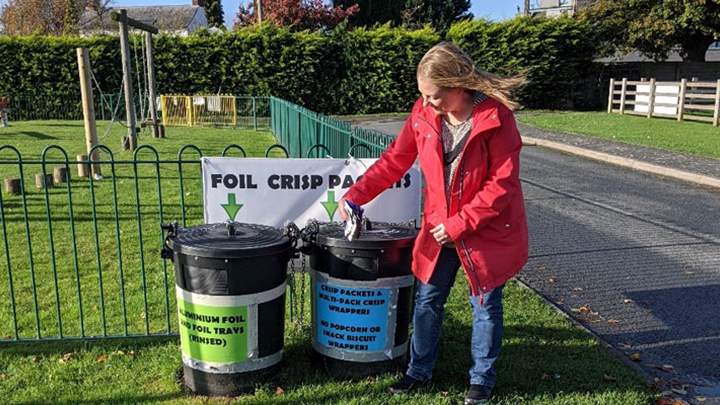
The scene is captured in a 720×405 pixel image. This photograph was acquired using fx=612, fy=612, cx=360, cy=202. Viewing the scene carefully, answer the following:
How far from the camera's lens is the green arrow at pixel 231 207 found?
361cm

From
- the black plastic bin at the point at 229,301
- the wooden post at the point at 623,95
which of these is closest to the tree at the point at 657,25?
the wooden post at the point at 623,95

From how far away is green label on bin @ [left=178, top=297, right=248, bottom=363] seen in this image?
10.2 feet

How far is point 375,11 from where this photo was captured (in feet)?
153

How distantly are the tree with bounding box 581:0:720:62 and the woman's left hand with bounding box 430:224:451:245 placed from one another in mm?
26732

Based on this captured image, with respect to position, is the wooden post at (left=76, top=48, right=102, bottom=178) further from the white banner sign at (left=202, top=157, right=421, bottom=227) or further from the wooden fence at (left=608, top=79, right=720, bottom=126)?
the wooden fence at (left=608, top=79, right=720, bottom=126)

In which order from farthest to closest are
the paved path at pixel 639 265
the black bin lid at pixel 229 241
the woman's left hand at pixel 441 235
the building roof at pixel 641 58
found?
the building roof at pixel 641 58 → the paved path at pixel 639 265 → the black bin lid at pixel 229 241 → the woman's left hand at pixel 441 235

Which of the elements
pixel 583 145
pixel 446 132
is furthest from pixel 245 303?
pixel 583 145

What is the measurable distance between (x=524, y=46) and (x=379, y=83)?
21.3ft

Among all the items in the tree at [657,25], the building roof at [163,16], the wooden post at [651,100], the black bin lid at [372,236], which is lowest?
the black bin lid at [372,236]

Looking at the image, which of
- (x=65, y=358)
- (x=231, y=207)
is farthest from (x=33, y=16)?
(x=231, y=207)

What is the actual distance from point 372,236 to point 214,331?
0.95 m

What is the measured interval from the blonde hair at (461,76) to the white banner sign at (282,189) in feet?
3.23

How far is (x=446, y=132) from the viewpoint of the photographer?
2.91 m

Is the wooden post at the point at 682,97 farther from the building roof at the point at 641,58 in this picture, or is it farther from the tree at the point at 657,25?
the building roof at the point at 641,58
